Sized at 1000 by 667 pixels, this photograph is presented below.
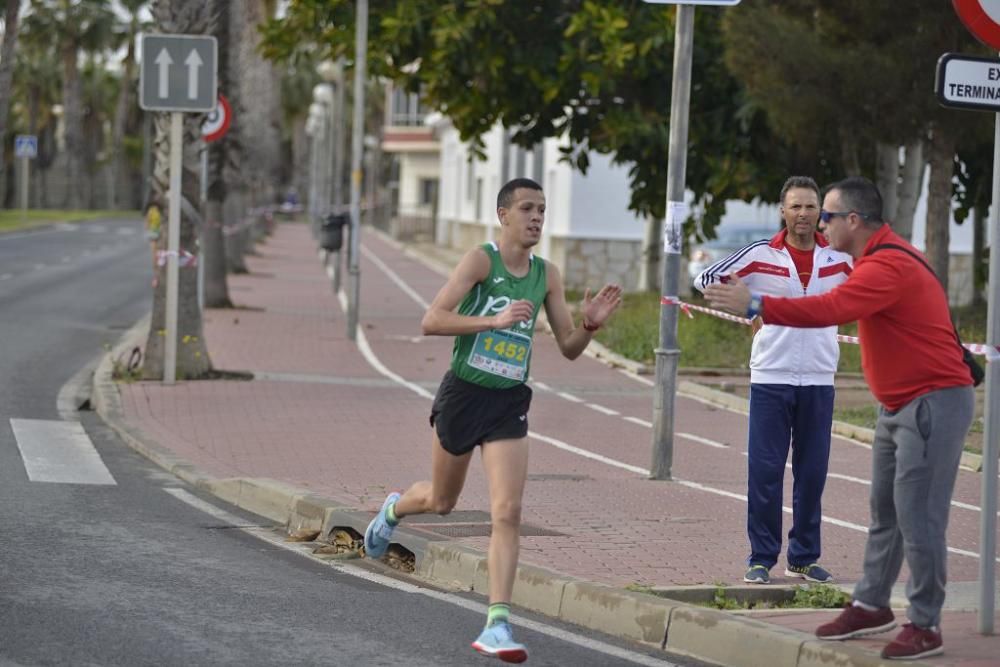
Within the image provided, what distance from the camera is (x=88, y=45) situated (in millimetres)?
86062

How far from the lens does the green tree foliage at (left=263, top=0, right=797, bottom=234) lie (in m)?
23.3

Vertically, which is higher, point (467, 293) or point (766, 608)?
point (467, 293)

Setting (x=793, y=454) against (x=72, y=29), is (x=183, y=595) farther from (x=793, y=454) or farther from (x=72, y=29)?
(x=72, y=29)

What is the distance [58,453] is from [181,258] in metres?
4.78

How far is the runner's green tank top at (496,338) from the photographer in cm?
704

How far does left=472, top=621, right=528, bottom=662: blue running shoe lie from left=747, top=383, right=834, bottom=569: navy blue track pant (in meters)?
2.19

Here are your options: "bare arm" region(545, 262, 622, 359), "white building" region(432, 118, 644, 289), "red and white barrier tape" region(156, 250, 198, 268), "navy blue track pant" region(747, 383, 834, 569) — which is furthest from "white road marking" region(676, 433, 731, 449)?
"white building" region(432, 118, 644, 289)

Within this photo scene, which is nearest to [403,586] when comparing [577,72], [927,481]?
[927,481]

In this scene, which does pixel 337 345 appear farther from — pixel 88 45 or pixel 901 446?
pixel 88 45

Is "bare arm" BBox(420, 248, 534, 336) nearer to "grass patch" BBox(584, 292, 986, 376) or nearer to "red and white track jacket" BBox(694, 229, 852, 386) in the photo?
"red and white track jacket" BBox(694, 229, 852, 386)

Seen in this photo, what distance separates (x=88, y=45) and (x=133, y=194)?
39.4m

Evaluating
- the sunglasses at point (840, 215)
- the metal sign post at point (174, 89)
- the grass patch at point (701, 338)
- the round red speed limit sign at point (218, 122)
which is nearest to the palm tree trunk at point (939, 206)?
the grass patch at point (701, 338)

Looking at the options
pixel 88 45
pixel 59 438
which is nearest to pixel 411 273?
pixel 59 438

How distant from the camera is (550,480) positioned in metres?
11.6
